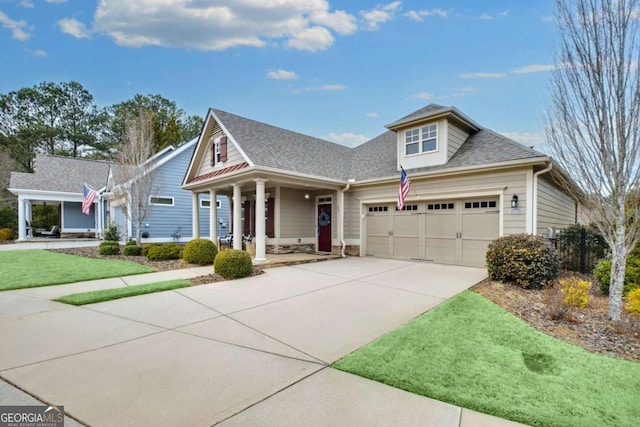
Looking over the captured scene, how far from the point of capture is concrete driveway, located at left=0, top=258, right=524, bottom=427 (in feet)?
7.88

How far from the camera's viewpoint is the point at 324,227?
13000mm

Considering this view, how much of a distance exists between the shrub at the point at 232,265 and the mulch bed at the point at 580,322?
5743mm

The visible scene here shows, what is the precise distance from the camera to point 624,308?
500 cm

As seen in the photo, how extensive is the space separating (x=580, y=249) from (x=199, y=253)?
1237 centimetres

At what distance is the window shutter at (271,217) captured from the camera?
1250 cm

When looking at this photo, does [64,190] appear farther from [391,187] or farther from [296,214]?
[391,187]

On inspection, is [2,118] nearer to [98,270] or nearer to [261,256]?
[98,270]

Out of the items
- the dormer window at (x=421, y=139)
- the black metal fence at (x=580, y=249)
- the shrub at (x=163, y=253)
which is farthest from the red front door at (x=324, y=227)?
the black metal fence at (x=580, y=249)

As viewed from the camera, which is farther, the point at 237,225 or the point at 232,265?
the point at 237,225

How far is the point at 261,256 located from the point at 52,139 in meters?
36.8

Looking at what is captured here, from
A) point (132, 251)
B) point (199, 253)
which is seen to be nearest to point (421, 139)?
point (199, 253)

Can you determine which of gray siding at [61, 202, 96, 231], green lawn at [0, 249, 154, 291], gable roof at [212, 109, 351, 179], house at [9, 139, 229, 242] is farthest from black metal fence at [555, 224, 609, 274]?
gray siding at [61, 202, 96, 231]

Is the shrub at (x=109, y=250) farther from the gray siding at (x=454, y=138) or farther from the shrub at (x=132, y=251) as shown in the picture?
the gray siding at (x=454, y=138)

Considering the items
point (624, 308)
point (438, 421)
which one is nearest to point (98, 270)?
point (438, 421)
